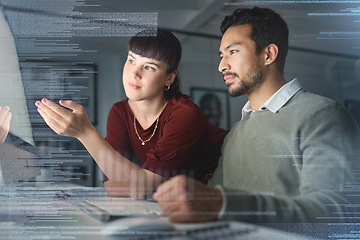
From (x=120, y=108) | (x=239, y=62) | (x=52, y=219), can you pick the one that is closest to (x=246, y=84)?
(x=239, y=62)

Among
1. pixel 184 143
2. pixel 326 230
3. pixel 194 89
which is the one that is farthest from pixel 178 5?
pixel 326 230

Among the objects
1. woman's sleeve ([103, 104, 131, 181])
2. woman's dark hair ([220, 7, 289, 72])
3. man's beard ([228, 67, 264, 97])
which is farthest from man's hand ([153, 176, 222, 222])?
woman's dark hair ([220, 7, 289, 72])

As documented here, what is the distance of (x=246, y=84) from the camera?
0.89 m

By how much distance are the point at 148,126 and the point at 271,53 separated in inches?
12.9

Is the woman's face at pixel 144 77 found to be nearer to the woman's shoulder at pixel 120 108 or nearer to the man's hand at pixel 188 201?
the woman's shoulder at pixel 120 108

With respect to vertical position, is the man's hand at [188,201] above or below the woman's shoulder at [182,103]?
below

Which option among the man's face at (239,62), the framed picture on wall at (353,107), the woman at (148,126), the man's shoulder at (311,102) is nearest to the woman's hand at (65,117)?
the woman at (148,126)

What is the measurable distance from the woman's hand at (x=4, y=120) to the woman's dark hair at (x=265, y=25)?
538 millimetres

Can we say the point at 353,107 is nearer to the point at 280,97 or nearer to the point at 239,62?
the point at 280,97

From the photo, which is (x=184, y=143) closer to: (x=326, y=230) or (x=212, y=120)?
(x=212, y=120)

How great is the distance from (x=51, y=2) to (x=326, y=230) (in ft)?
2.67

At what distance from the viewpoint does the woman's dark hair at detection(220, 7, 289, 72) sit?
891mm

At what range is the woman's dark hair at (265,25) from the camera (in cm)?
89

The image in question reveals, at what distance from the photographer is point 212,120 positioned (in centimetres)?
89
